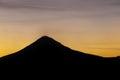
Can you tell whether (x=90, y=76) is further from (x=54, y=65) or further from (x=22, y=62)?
(x=22, y=62)

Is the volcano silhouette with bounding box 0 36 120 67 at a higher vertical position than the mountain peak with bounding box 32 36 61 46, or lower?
lower

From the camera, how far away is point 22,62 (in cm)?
7106

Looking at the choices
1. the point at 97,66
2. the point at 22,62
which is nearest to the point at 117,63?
the point at 97,66

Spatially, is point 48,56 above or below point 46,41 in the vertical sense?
below

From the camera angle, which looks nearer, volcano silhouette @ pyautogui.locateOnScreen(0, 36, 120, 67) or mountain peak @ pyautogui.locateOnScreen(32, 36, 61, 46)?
volcano silhouette @ pyautogui.locateOnScreen(0, 36, 120, 67)

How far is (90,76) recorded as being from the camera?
66875 millimetres

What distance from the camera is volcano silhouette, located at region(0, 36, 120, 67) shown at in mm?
70688

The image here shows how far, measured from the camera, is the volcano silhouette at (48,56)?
7069 centimetres

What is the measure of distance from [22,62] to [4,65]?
10.7 ft

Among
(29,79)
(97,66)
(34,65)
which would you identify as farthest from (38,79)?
(97,66)

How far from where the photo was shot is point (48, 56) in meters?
74.4

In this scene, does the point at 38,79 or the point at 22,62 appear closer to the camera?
the point at 38,79

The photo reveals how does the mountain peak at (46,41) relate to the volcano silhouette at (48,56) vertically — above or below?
above

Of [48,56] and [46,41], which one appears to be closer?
[46,41]
